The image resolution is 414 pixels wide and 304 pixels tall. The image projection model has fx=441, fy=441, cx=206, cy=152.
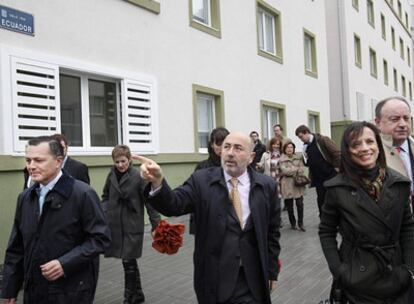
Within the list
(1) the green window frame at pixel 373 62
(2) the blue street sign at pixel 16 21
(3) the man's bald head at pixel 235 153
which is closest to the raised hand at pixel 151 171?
(3) the man's bald head at pixel 235 153

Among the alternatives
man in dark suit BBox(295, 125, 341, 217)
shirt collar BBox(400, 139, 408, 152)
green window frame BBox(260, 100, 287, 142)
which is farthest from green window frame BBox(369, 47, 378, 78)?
shirt collar BBox(400, 139, 408, 152)

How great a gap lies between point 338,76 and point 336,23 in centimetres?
270

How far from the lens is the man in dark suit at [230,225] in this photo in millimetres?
2869

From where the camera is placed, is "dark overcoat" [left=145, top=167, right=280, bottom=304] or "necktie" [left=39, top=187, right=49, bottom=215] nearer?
"dark overcoat" [left=145, top=167, right=280, bottom=304]

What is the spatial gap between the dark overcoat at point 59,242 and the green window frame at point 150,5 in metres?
6.73

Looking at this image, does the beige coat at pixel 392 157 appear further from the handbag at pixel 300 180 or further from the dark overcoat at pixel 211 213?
the handbag at pixel 300 180

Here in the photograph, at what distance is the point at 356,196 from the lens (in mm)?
2730

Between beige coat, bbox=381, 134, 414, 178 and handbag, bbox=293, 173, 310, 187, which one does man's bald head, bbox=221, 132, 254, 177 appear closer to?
beige coat, bbox=381, 134, 414, 178

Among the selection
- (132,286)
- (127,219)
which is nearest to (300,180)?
(127,219)

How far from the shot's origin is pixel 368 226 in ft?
8.77

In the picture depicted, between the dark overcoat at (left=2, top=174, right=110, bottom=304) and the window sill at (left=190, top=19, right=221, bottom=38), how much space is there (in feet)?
27.3

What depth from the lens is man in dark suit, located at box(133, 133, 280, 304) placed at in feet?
9.41

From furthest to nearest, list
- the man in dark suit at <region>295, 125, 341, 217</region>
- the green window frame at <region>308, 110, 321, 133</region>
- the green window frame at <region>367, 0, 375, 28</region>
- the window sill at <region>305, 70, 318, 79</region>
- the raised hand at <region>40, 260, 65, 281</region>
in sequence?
the green window frame at <region>367, 0, 375, 28</region> → the green window frame at <region>308, 110, 321, 133</region> → the window sill at <region>305, 70, 318, 79</region> → the man in dark suit at <region>295, 125, 341, 217</region> → the raised hand at <region>40, 260, 65, 281</region>

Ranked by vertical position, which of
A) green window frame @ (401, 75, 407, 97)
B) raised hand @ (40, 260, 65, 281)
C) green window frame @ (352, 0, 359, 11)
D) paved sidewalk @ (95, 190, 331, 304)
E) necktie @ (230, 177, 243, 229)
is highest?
green window frame @ (352, 0, 359, 11)
